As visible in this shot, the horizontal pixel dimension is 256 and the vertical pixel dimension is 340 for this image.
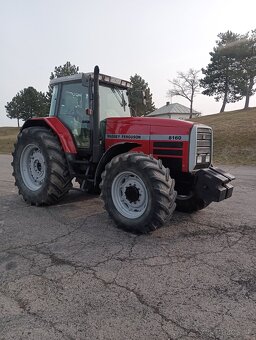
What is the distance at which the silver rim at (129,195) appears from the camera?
4.95m

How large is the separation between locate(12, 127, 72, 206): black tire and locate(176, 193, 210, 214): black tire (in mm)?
2130

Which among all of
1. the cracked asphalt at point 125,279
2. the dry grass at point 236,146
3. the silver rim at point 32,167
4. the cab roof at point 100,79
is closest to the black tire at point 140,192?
the cracked asphalt at point 125,279

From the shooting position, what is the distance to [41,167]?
6.84m

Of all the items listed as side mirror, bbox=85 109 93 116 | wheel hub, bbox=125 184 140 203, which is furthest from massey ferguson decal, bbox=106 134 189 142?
wheel hub, bbox=125 184 140 203

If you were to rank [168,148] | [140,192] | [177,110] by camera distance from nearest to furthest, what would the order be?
1. [140,192]
2. [168,148]
3. [177,110]

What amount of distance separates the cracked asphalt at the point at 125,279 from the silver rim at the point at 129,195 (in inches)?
13.8

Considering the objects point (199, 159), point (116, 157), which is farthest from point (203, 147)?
point (116, 157)

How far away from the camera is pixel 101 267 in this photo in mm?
3834

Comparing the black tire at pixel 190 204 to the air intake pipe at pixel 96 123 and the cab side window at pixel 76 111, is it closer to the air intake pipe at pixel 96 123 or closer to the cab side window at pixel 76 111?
the air intake pipe at pixel 96 123

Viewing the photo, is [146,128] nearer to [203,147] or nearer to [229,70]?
[203,147]

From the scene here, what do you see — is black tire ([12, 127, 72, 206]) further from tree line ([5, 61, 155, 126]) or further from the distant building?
the distant building

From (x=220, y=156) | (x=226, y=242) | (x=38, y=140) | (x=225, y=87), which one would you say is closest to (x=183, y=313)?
(x=226, y=242)

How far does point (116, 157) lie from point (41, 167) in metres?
2.36

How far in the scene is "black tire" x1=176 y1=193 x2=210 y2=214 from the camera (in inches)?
224
